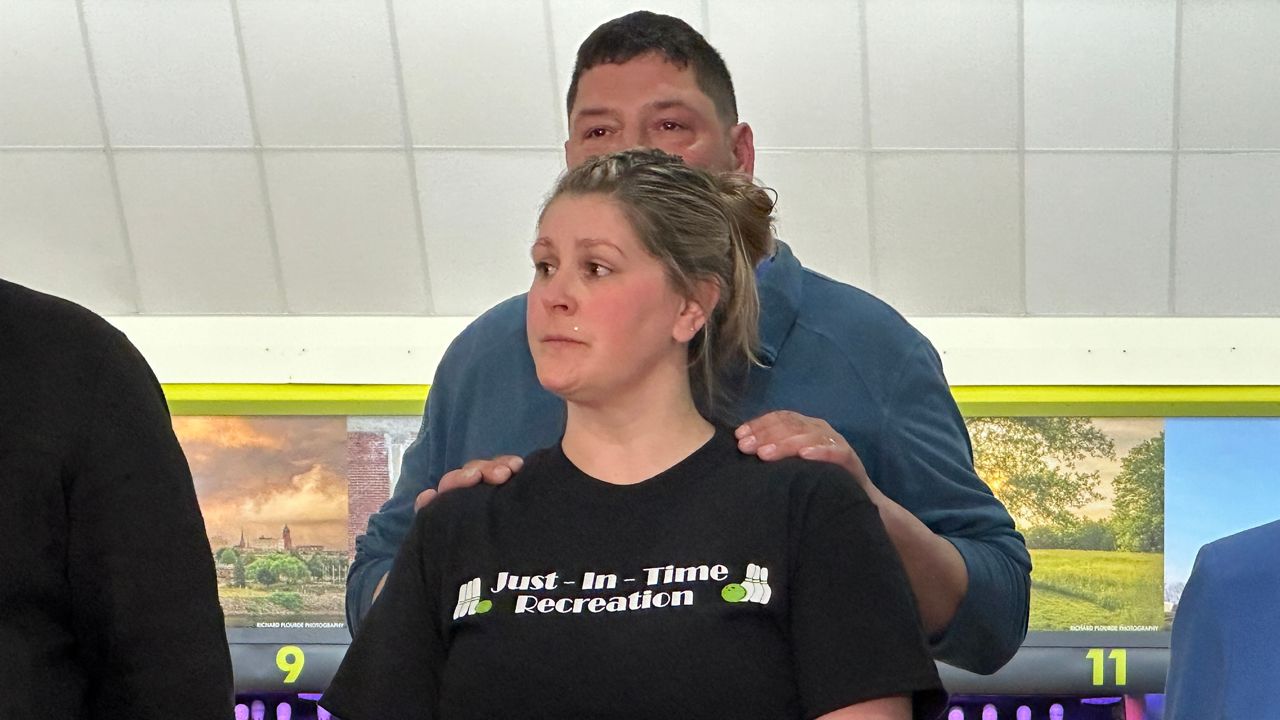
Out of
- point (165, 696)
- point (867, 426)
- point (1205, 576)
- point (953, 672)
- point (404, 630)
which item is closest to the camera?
point (1205, 576)

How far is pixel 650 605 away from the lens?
1488 mm

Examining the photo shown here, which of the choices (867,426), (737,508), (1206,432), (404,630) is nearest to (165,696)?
(404,630)

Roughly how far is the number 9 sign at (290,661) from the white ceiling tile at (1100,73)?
102 inches

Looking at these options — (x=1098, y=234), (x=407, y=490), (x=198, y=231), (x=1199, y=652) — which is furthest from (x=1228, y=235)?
(x=1199, y=652)

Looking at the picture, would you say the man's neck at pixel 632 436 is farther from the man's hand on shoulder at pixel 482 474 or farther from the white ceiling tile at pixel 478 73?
the white ceiling tile at pixel 478 73

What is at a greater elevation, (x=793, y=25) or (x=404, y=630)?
(x=793, y=25)

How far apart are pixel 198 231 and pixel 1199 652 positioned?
431 cm

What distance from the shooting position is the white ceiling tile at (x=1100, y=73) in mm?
4770

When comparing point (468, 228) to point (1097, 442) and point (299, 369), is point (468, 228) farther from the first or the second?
point (1097, 442)

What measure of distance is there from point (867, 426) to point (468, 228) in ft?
10.4

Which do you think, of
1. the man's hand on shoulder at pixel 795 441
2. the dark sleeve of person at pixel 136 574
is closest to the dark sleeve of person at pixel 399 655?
the dark sleeve of person at pixel 136 574

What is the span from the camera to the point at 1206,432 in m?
4.88

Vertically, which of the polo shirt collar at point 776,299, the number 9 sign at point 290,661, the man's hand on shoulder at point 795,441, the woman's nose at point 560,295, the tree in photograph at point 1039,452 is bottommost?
the number 9 sign at point 290,661

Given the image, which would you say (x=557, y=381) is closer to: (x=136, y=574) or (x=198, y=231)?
(x=136, y=574)
